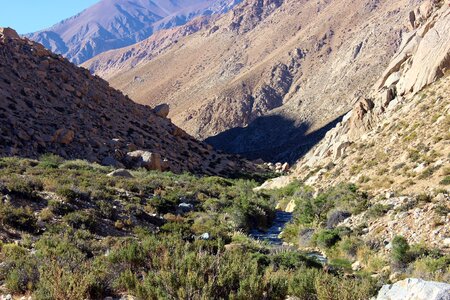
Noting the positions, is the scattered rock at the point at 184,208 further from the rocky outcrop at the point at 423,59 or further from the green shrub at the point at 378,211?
Result: the rocky outcrop at the point at 423,59

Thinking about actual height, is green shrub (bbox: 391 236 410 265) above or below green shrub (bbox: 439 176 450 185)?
below

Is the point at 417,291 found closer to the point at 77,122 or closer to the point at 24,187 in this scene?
the point at 24,187

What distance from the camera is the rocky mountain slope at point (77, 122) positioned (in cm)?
3488

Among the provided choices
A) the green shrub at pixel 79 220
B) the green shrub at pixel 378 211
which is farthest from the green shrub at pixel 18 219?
the green shrub at pixel 378 211

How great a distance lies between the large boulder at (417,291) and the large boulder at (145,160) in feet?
103

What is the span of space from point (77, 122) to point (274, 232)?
27116 mm

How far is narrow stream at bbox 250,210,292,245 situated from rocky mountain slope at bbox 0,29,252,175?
1817cm

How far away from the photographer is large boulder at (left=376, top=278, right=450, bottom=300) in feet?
17.7

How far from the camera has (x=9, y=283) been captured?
718 centimetres

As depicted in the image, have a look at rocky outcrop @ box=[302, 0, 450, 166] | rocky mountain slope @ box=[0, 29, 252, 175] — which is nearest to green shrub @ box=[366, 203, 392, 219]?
rocky outcrop @ box=[302, 0, 450, 166]

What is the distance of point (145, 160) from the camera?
121ft

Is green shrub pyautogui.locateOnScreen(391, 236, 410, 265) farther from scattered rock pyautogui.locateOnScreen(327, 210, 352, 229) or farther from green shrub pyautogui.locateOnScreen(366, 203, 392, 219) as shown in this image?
scattered rock pyautogui.locateOnScreen(327, 210, 352, 229)

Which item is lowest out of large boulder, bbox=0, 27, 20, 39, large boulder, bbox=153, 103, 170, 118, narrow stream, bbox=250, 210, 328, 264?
narrow stream, bbox=250, 210, 328, 264

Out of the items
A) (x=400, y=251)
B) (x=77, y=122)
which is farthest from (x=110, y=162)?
(x=400, y=251)
